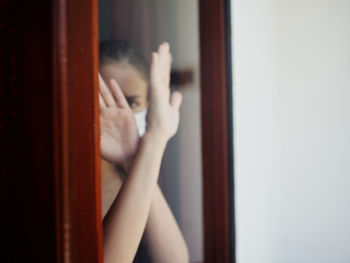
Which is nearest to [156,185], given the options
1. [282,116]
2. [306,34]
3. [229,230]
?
[229,230]

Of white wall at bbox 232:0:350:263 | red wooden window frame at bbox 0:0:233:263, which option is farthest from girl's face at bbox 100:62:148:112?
white wall at bbox 232:0:350:263

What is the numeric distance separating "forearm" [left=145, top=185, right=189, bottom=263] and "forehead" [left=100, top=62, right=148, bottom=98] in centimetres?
19

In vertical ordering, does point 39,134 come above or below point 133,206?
above

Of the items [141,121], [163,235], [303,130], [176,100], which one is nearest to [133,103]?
[141,121]

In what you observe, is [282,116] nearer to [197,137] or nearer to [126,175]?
[197,137]

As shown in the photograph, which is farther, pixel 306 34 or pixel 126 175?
pixel 306 34

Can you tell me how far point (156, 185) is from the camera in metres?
0.57

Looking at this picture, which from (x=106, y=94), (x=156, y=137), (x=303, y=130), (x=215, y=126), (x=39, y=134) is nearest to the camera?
(x=39, y=134)

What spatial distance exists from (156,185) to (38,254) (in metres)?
0.27

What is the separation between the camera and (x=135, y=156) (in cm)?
52

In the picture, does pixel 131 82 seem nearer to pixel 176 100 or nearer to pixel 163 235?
pixel 176 100

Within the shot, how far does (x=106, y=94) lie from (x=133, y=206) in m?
0.20

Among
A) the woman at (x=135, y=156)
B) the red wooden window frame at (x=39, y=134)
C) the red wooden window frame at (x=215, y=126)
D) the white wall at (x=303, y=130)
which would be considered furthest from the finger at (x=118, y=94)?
the white wall at (x=303, y=130)

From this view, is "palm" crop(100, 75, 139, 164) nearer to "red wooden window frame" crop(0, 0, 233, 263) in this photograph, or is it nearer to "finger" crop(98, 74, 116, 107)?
"finger" crop(98, 74, 116, 107)
